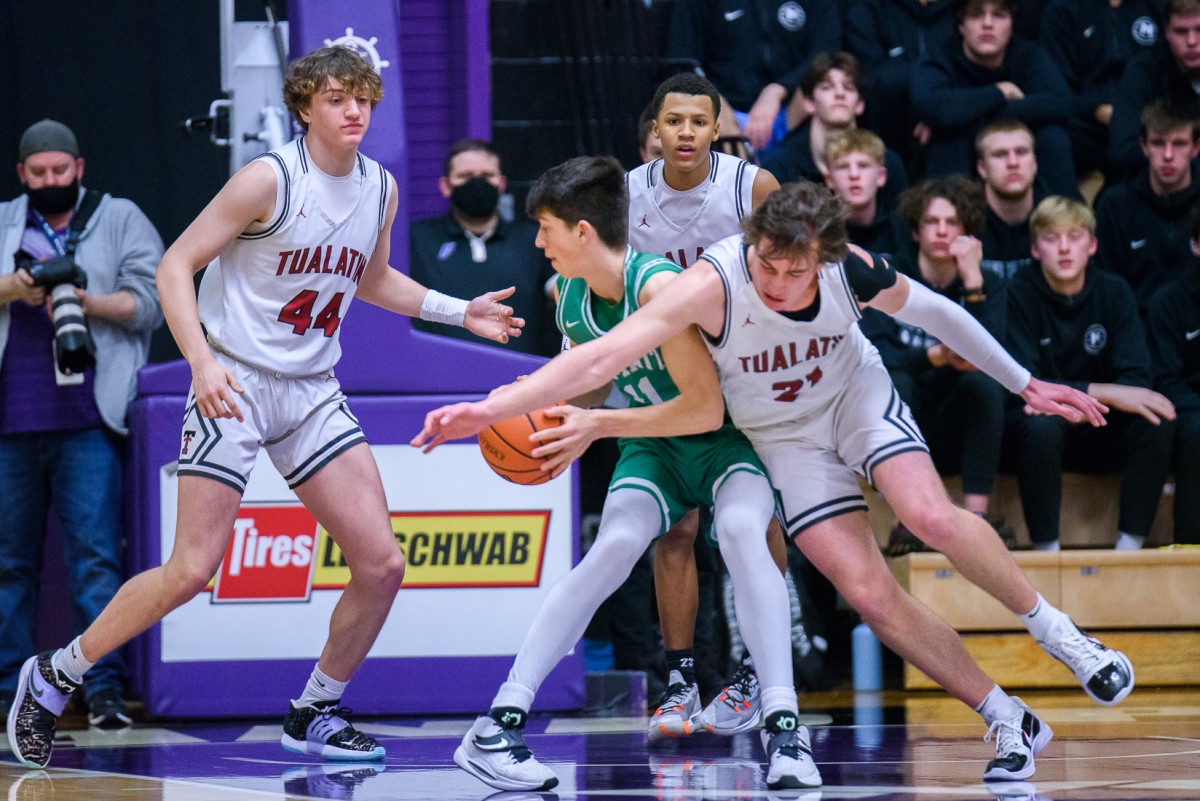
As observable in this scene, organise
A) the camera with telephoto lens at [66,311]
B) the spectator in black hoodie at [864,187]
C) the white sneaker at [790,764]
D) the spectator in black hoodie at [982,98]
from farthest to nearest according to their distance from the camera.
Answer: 1. the spectator in black hoodie at [982,98]
2. the spectator in black hoodie at [864,187]
3. the camera with telephoto lens at [66,311]
4. the white sneaker at [790,764]

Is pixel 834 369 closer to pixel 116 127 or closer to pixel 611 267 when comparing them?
pixel 611 267

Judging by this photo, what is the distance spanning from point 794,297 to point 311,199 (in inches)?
55.4

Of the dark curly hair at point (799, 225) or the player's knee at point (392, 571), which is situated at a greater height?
the dark curly hair at point (799, 225)

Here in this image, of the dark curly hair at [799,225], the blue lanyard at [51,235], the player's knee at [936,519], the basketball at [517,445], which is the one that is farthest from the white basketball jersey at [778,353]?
the blue lanyard at [51,235]

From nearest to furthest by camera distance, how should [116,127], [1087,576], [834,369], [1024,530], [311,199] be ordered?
[834,369] → [311,199] → [1087,576] → [1024,530] → [116,127]

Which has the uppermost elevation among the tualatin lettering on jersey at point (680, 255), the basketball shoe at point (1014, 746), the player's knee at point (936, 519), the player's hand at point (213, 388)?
the tualatin lettering on jersey at point (680, 255)

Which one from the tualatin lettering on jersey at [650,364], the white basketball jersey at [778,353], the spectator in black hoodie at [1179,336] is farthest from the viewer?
the spectator in black hoodie at [1179,336]

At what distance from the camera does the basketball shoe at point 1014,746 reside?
359 cm

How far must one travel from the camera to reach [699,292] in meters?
3.57

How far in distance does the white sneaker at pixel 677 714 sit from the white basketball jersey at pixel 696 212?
126 centimetres

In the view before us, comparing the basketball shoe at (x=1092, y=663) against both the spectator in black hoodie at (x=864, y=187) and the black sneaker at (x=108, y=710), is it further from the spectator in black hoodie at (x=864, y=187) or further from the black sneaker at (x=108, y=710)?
the black sneaker at (x=108, y=710)

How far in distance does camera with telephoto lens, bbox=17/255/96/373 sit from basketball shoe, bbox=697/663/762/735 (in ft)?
8.28

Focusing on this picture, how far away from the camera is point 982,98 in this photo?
6.83 m

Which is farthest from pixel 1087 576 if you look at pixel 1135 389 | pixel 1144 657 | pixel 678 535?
pixel 678 535
